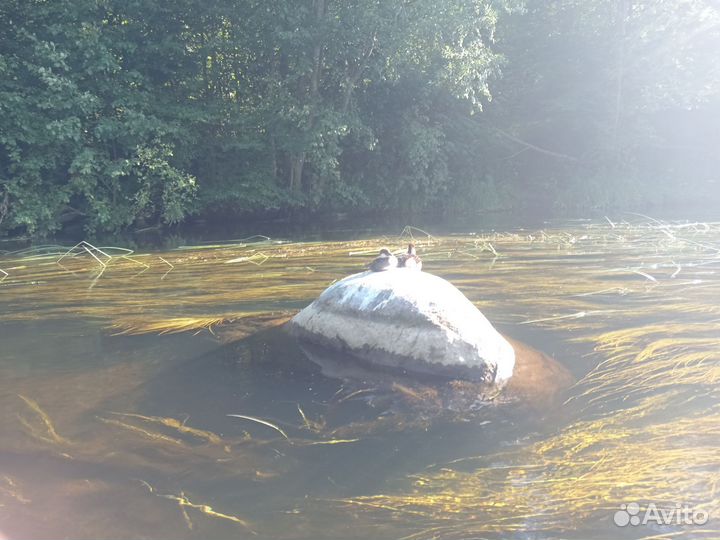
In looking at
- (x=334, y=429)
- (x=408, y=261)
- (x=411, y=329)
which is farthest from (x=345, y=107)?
(x=334, y=429)

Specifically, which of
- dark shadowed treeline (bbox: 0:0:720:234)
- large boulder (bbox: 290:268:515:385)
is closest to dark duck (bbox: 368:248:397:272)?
large boulder (bbox: 290:268:515:385)

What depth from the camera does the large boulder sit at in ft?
13.0

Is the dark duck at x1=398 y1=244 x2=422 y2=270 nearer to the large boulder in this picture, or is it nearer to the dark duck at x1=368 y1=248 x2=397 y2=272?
the dark duck at x1=368 y1=248 x2=397 y2=272

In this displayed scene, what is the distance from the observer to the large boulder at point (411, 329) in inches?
156

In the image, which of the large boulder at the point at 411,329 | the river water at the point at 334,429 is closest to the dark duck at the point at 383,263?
the large boulder at the point at 411,329

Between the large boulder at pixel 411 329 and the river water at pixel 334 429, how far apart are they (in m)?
0.23

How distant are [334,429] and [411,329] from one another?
3.57ft

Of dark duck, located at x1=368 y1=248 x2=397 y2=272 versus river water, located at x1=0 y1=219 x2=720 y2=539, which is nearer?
river water, located at x1=0 y1=219 x2=720 y2=539

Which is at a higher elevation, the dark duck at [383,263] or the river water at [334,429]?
the dark duck at [383,263]

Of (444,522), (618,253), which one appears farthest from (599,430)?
(618,253)

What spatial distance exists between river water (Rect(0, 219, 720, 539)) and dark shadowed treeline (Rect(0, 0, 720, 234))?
7.93 meters

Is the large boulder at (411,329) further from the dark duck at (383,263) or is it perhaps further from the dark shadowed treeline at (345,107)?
the dark shadowed treeline at (345,107)

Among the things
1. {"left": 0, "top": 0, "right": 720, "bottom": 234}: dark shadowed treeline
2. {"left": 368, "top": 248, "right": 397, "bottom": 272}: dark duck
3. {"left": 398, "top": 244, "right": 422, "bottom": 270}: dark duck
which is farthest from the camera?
{"left": 0, "top": 0, "right": 720, "bottom": 234}: dark shadowed treeline

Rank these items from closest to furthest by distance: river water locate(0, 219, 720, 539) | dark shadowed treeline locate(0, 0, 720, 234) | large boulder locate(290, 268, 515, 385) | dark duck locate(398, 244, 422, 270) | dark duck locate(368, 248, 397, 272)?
1. river water locate(0, 219, 720, 539)
2. large boulder locate(290, 268, 515, 385)
3. dark duck locate(368, 248, 397, 272)
4. dark duck locate(398, 244, 422, 270)
5. dark shadowed treeline locate(0, 0, 720, 234)
